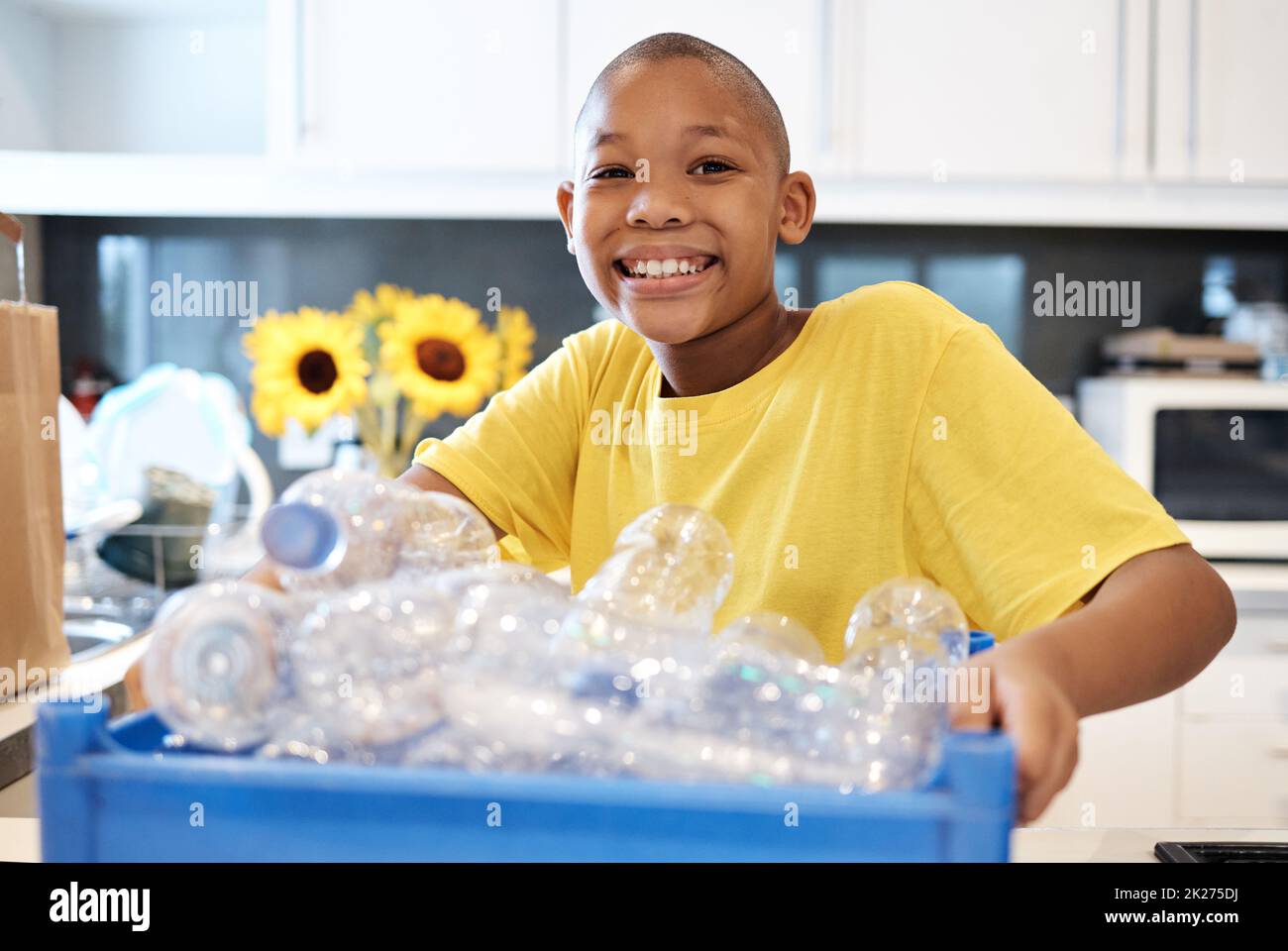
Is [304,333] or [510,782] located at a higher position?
[304,333]

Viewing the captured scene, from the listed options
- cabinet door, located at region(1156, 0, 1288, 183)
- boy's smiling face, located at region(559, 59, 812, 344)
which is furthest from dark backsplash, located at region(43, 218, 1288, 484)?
boy's smiling face, located at region(559, 59, 812, 344)

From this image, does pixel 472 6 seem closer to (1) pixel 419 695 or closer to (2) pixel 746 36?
(2) pixel 746 36

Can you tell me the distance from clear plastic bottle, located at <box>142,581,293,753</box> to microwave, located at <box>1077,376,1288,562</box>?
5.73 feet

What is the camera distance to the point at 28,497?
0.74 meters

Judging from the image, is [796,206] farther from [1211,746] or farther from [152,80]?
[152,80]

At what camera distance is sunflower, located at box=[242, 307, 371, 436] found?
1.61 m

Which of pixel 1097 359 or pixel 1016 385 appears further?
pixel 1097 359

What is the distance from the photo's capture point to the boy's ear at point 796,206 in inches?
34.9

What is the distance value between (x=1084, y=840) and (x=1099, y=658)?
19 centimetres

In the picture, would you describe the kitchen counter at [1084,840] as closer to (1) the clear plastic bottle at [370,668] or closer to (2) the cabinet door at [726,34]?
(1) the clear plastic bottle at [370,668]

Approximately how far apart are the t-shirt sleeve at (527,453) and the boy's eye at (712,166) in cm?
21

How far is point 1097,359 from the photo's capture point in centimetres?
229

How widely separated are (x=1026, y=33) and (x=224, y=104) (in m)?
1.41
